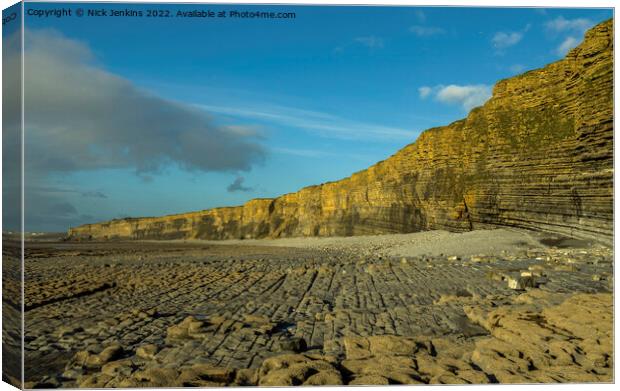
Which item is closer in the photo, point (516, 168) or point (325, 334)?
point (325, 334)

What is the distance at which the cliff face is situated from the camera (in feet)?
55.3

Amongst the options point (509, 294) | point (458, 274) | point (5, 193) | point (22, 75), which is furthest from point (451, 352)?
point (458, 274)

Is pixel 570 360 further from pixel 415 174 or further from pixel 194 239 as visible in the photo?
pixel 194 239

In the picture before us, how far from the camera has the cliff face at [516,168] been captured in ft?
55.3

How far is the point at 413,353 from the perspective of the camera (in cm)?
479

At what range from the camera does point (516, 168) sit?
2547 cm

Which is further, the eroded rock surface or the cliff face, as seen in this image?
the cliff face

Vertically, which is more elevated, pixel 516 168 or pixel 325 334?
pixel 516 168

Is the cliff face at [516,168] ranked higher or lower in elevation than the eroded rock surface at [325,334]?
higher

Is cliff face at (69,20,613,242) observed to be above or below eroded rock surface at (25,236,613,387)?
above

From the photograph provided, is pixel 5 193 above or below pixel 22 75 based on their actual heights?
below

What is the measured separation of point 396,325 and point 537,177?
20.1 meters

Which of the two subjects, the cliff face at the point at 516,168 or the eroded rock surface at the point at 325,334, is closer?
the eroded rock surface at the point at 325,334

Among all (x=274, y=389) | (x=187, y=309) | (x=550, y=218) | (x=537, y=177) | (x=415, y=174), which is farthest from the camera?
(x=415, y=174)
